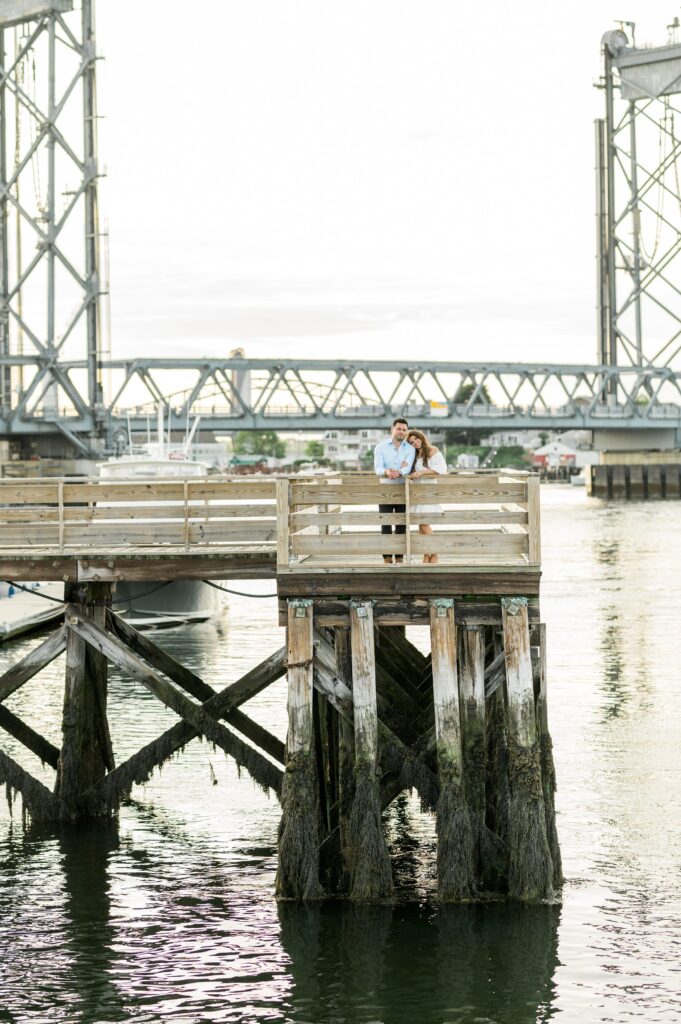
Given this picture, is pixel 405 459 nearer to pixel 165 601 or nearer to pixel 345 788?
pixel 345 788

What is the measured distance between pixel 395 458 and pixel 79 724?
5822 millimetres

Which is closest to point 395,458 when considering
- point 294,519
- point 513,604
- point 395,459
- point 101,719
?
point 395,459

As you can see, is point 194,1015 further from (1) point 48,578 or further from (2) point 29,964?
(1) point 48,578

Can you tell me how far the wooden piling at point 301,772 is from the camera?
17.2m

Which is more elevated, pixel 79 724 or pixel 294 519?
pixel 294 519

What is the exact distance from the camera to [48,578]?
2089 centimetres

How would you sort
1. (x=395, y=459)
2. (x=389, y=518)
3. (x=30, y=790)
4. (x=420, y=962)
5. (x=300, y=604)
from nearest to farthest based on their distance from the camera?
(x=420, y=962)
(x=300, y=604)
(x=389, y=518)
(x=395, y=459)
(x=30, y=790)

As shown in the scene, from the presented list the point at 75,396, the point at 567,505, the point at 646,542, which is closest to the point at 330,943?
the point at 646,542

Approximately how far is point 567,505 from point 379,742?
118 meters

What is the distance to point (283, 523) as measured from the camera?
17.7 meters

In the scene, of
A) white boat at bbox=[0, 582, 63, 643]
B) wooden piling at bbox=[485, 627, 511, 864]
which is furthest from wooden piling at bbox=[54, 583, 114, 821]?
white boat at bbox=[0, 582, 63, 643]

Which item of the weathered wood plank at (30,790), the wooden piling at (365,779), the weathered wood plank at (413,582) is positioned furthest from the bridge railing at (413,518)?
the weathered wood plank at (30,790)

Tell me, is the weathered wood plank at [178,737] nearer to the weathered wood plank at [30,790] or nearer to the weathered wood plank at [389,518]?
the weathered wood plank at [30,790]

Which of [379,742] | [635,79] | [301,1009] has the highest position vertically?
[635,79]
